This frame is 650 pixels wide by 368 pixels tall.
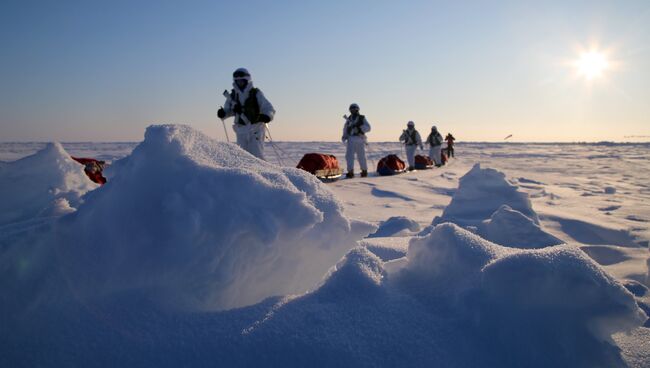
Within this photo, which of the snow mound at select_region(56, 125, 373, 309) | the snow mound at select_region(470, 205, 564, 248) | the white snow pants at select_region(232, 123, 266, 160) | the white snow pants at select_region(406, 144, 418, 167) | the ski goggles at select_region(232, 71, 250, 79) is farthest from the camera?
the white snow pants at select_region(406, 144, 418, 167)

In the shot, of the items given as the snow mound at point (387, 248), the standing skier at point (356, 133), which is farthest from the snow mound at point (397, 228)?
the standing skier at point (356, 133)

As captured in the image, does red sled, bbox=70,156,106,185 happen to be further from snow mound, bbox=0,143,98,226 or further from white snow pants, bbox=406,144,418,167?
white snow pants, bbox=406,144,418,167

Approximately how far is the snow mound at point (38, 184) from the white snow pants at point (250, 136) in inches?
128

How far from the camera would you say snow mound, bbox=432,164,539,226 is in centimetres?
374

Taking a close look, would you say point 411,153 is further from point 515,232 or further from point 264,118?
point 515,232

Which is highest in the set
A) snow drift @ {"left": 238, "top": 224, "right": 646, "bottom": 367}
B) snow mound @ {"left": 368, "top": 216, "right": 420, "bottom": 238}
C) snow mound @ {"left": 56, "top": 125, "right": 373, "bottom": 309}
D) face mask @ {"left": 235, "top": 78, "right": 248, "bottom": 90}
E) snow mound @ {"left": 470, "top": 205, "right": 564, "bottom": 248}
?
face mask @ {"left": 235, "top": 78, "right": 248, "bottom": 90}

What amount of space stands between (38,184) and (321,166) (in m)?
6.42

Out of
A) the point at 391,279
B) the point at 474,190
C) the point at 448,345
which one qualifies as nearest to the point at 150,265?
the point at 391,279

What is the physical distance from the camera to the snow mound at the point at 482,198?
374 centimetres

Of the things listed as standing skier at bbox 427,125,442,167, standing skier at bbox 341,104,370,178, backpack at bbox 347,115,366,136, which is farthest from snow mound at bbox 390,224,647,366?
standing skier at bbox 427,125,442,167

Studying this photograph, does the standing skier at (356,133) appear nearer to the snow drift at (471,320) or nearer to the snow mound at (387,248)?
the snow mound at (387,248)

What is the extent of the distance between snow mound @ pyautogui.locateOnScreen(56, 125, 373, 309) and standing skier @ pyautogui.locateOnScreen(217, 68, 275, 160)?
17.4 feet

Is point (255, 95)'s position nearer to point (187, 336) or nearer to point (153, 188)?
point (153, 188)

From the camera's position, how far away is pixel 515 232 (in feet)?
8.77
